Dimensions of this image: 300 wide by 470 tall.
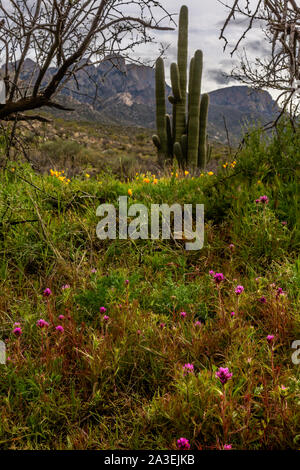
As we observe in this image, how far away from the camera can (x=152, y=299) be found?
279cm

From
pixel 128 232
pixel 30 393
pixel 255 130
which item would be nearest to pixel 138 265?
pixel 128 232

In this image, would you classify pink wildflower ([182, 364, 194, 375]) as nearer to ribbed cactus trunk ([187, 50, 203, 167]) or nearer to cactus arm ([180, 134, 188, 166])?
ribbed cactus trunk ([187, 50, 203, 167])

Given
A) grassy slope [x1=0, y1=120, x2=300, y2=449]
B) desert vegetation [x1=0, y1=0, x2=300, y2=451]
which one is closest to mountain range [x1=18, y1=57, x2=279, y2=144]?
desert vegetation [x1=0, y1=0, x2=300, y2=451]

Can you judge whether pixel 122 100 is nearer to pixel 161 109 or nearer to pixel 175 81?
pixel 175 81

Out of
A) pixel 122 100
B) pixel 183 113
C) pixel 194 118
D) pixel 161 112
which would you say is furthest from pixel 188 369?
pixel 161 112

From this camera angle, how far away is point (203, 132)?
1212 cm

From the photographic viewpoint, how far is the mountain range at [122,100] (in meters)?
3.92

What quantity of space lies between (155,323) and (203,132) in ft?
35.0

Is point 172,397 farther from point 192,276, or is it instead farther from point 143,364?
point 192,276

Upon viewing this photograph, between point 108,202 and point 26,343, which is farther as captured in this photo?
point 108,202

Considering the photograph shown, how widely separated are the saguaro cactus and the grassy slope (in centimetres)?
758

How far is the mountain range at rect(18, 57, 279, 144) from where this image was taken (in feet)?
12.9

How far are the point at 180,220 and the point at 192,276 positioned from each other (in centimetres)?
→ 92

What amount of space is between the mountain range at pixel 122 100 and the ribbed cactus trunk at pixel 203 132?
40.6 inches
